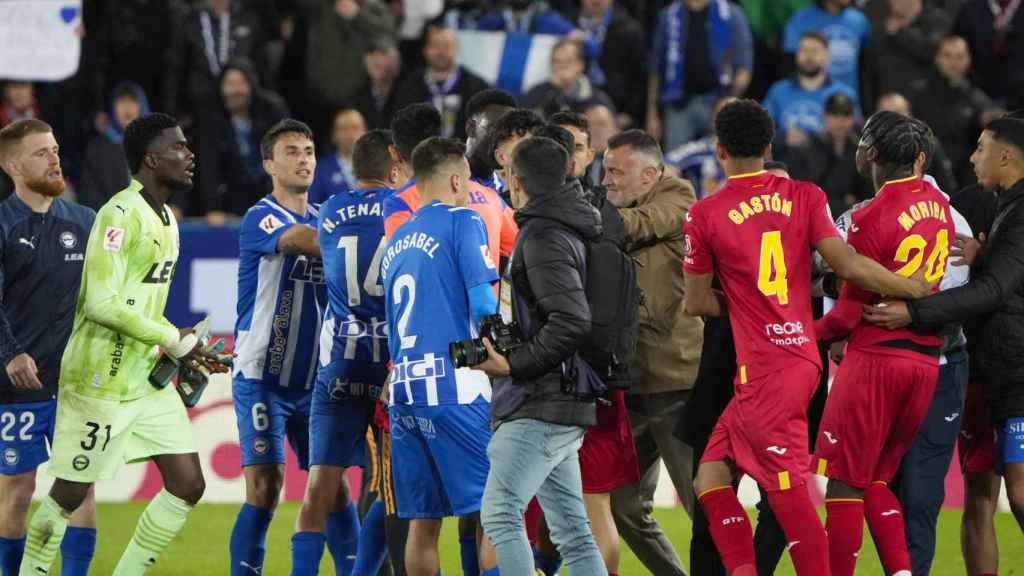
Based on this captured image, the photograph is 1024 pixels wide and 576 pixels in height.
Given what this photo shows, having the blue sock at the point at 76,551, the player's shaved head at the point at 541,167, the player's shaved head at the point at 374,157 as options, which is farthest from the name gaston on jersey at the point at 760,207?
the blue sock at the point at 76,551

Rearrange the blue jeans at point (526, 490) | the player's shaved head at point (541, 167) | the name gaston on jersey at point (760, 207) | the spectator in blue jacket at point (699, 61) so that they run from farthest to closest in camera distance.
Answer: the spectator in blue jacket at point (699, 61) → the name gaston on jersey at point (760, 207) → the player's shaved head at point (541, 167) → the blue jeans at point (526, 490)

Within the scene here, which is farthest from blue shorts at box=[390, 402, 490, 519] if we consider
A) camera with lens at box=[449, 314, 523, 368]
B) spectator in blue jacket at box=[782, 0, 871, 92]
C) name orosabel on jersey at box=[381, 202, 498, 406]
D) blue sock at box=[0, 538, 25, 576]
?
spectator in blue jacket at box=[782, 0, 871, 92]

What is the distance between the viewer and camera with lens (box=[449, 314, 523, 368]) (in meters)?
6.46

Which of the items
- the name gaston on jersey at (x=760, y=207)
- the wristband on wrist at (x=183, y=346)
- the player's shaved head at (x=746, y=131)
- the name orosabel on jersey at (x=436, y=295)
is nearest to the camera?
the name orosabel on jersey at (x=436, y=295)

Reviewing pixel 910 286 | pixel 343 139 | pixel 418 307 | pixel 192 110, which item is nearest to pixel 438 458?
pixel 418 307

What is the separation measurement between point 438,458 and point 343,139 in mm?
7470

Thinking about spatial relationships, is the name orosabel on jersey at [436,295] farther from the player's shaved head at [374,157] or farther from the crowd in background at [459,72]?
the crowd in background at [459,72]

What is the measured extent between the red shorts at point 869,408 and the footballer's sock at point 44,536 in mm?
3806

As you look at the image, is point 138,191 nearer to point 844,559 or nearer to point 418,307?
point 418,307

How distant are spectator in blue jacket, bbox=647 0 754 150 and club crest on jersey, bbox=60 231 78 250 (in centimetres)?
835

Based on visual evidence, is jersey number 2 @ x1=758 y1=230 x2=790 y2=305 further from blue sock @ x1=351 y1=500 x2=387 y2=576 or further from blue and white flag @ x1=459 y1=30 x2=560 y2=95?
blue and white flag @ x1=459 y1=30 x2=560 y2=95

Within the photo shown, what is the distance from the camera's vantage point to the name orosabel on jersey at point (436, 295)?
6977 millimetres

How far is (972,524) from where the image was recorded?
8.24 m

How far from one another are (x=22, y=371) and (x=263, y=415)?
4.50 feet
